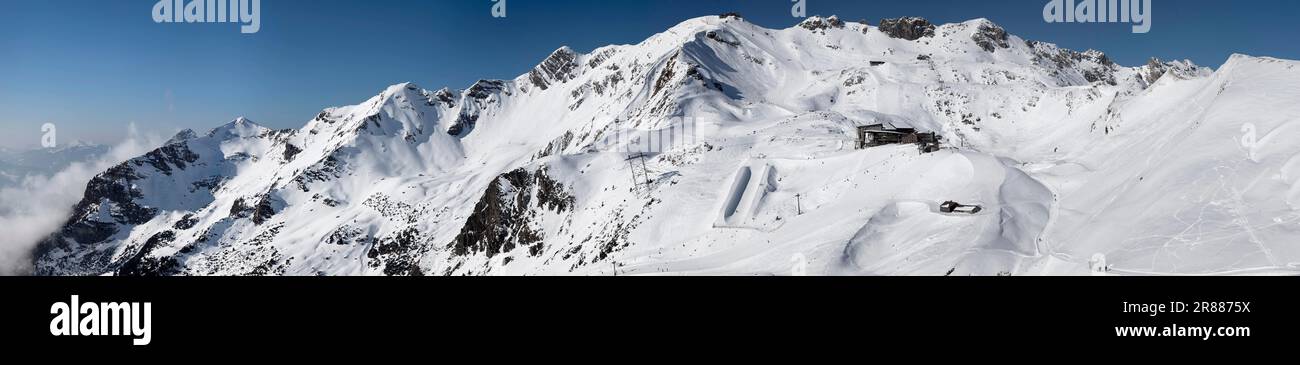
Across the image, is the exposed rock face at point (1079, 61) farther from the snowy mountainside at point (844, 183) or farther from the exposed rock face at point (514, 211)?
the exposed rock face at point (514, 211)

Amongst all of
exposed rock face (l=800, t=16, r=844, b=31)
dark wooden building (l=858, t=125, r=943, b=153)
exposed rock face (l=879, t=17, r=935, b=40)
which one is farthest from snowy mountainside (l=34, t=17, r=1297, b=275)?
exposed rock face (l=800, t=16, r=844, b=31)

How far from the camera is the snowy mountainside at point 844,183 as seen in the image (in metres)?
36.4

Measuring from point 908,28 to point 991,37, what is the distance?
22.6 m

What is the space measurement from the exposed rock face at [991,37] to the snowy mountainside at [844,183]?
3.01ft

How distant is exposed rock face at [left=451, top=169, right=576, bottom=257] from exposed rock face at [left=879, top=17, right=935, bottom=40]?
145 meters

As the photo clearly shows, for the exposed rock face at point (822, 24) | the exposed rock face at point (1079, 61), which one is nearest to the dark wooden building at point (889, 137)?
the exposed rock face at point (1079, 61)

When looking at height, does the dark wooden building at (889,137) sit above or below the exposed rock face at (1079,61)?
below

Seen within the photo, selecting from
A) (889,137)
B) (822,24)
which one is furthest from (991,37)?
(889,137)

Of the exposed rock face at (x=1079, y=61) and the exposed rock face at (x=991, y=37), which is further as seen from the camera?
the exposed rock face at (x=991, y=37)

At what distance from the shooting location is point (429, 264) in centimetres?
11481

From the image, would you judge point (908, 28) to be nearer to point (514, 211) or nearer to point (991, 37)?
point (991, 37)
